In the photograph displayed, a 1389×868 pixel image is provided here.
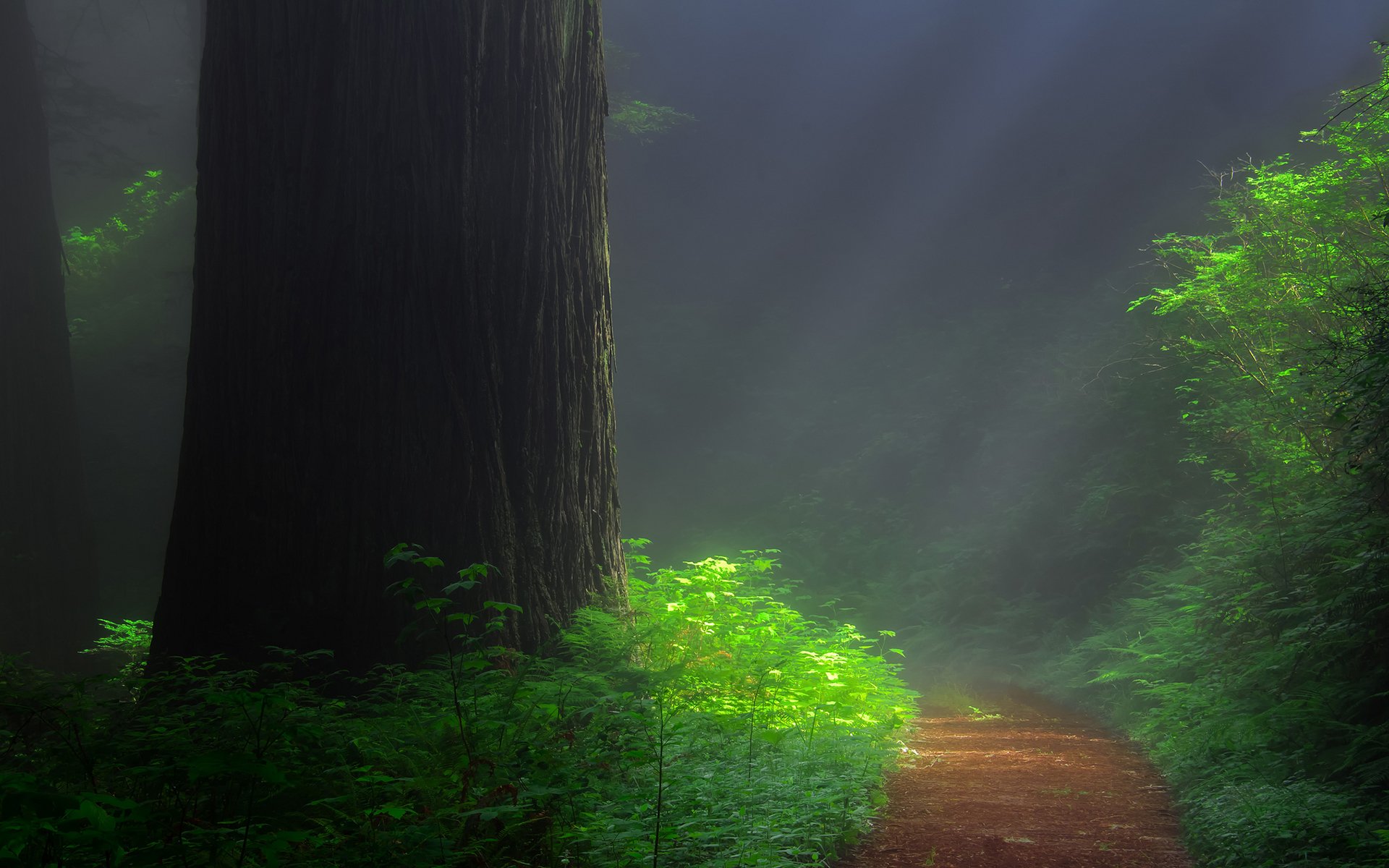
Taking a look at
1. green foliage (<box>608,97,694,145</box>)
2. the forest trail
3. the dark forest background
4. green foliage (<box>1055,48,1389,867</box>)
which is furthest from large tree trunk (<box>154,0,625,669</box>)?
green foliage (<box>608,97,694,145</box>)

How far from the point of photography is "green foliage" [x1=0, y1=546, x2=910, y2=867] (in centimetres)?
202

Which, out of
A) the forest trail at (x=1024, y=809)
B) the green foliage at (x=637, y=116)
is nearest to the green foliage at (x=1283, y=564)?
the forest trail at (x=1024, y=809)

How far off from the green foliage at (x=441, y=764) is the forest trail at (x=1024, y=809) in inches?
9.6

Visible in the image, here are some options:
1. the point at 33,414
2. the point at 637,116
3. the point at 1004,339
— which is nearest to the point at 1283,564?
the point at 33,414

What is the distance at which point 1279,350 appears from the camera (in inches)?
322

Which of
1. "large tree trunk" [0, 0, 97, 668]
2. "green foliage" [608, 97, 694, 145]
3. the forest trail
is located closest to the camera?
the forest trail

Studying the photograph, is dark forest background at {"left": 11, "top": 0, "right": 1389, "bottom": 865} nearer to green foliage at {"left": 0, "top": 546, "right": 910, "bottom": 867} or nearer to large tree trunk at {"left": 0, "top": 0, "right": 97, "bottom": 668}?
green foliage at {"left": 0, "top": 546, "right": 910, "bottom": 867}

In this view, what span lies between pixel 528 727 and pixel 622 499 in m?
17.9

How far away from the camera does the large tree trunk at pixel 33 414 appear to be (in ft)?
28.8

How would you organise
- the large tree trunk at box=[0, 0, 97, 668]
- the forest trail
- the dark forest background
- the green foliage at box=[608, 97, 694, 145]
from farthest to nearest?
the green foliage at box=[608, 97, 694, 145]
the large tree trunk at box=[0, 0, 97, 668]
the dark forest background
the forest trail

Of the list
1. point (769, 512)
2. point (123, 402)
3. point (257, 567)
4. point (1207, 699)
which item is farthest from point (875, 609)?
point (123, 402)

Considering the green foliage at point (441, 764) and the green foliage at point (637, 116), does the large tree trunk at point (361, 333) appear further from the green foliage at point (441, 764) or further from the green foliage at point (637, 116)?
the green foliage at point (637, 116)

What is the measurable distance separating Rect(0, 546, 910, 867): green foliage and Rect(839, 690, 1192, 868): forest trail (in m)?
0.24

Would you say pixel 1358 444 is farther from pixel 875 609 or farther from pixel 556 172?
pixel 875 609
